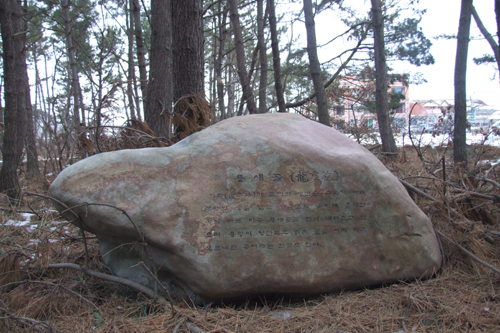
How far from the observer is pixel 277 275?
7.31 feet

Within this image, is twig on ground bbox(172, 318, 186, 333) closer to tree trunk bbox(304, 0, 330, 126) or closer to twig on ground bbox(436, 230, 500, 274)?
twig on ground bbox(436, 230, 500, 274)

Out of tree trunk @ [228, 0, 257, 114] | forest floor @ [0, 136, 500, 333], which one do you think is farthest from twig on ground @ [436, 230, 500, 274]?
tree trunk @ [228, 0, 257, 114]

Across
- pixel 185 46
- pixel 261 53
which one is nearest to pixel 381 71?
pixel 261 53

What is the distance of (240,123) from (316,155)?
664mm

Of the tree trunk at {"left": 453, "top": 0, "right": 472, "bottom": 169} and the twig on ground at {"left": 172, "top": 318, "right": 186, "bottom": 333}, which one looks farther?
the tree trunk at {"left": 453, "top": 0, "right": 472, "bottom": 169}

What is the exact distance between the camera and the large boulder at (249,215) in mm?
2164

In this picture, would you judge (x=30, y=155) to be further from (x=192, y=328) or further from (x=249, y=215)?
(x=192, y=328)

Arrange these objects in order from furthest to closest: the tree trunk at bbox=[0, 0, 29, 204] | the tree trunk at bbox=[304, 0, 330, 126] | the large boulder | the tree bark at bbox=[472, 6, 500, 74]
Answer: the tree bark at bbox=[472, 6, 500, 74], the tree trunk at bbox=[304, 0, 330, 126], the tree trunk at bbox=[0, 0, 29, 204], the large boulder

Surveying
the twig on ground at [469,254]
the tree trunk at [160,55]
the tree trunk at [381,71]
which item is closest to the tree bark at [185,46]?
the tree trunk at [160,55]

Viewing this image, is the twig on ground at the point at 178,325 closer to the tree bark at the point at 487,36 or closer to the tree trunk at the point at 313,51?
the tree trunk at the point at 313,51

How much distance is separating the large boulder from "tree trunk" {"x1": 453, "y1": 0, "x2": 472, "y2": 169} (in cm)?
336

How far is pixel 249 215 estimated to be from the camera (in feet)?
7.54

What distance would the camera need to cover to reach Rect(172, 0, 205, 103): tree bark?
13.9ft

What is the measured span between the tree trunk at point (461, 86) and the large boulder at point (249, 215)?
3355 millimetres
